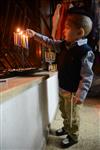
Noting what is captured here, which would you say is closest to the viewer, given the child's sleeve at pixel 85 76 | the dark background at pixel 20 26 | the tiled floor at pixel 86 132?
the child's sleeve at pixel 85 76

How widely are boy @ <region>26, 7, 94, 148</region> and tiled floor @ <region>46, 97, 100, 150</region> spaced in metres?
0.08

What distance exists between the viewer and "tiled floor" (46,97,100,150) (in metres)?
2.03

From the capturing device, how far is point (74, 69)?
2.01 meters

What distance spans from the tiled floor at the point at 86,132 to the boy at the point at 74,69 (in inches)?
3.0

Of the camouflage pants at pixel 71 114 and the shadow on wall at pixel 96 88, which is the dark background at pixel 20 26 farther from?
the shadow on wall at pixel 96 88

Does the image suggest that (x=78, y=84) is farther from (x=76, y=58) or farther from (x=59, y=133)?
(x=59, y=133)

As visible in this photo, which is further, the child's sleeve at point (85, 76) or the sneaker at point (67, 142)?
the sneaker at point (67, 142)

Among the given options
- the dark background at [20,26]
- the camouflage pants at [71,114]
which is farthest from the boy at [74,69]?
the dark background at [20,26]

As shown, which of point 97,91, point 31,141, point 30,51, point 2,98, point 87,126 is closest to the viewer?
point 2,98

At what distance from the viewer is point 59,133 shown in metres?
2.30

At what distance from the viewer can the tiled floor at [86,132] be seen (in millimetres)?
2031

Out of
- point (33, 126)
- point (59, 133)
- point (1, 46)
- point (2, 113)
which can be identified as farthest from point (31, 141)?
point (1, 46)

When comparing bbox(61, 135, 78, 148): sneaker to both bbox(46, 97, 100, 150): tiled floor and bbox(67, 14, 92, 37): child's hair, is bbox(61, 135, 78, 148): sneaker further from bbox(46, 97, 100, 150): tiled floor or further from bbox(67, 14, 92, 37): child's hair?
bbox(67, 14, 92, 37): child's hair

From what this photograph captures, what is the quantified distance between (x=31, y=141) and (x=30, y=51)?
134 centimetres
